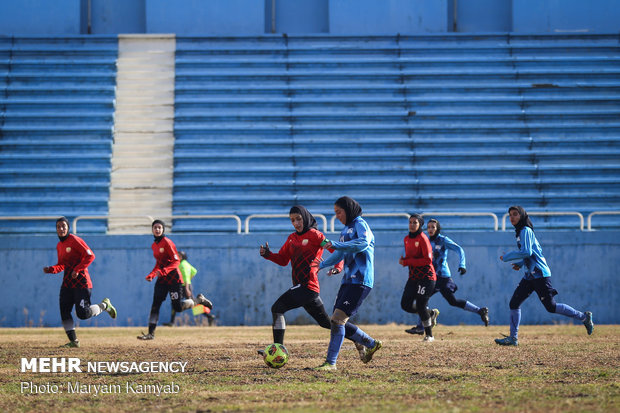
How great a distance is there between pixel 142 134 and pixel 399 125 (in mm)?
6602

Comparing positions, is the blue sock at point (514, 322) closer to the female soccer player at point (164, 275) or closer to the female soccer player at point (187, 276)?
the female soccer player at point (164, 275)

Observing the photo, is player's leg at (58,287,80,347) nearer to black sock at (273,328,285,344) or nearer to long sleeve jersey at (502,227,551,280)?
black sock at (273,328,285,344)

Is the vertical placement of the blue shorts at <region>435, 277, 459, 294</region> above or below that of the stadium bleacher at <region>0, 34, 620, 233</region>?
below

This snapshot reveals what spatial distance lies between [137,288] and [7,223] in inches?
166

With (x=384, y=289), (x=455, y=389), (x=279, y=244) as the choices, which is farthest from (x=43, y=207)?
(x=455, y=389)

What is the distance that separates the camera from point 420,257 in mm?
13539

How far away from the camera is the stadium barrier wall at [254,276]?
1841cm

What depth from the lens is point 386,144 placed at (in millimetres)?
22000

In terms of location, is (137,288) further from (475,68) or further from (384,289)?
(475,68)

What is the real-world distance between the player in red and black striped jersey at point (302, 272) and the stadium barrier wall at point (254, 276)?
27.9 ft

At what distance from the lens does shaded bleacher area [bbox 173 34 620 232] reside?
21.0 meters

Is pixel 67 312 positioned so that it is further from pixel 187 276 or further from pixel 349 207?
pixel 349 207

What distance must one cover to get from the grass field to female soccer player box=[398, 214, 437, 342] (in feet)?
1.66

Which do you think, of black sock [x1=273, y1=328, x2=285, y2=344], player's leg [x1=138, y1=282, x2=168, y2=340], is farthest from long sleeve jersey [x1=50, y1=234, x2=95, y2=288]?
black sock [x1=273, y1=328, x2=285, y2=344]
